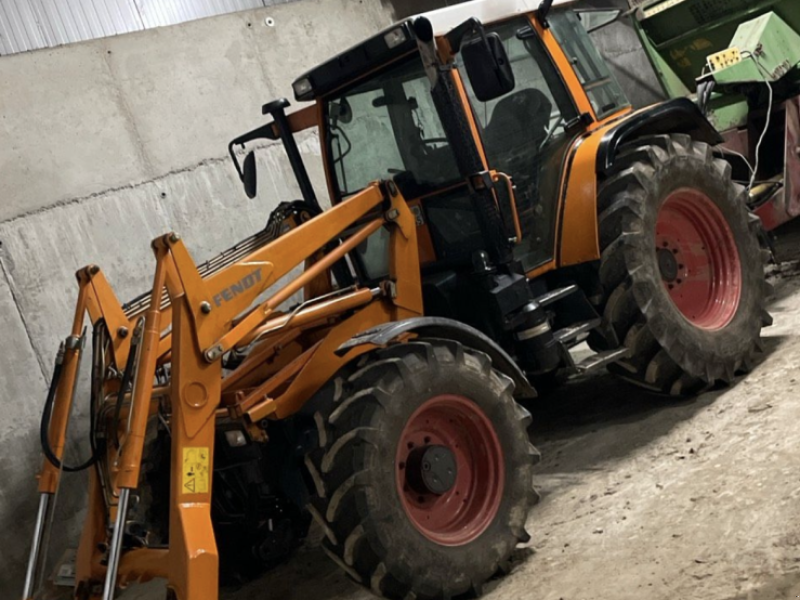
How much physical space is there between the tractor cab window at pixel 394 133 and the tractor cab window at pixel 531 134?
268 mm

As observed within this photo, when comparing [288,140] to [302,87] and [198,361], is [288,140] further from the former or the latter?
[198,361]

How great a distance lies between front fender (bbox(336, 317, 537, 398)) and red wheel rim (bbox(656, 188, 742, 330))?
143 centimetres

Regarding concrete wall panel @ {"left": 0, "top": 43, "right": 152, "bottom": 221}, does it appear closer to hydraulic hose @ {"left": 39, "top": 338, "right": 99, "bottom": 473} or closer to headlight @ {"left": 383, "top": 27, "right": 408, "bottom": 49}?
hydraulic hose @ {"left": 39, "top": 338, "right": 99, "bottom": 473}

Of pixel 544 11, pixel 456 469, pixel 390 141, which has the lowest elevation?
pixel 456 469

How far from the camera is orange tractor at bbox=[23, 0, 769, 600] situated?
3.34 m

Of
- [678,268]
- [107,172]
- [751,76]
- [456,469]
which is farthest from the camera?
[751,76]

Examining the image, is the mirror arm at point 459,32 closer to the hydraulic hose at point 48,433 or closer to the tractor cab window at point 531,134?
the tractor cab window at point 531,134

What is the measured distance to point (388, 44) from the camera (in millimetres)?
4223

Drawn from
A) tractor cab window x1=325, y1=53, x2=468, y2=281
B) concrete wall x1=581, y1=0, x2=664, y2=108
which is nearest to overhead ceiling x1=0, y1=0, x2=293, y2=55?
tractor cab window x1=325, y1=53, x2=468, y2=281

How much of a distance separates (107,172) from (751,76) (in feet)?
14.8

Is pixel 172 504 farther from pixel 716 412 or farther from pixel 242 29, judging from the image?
pixel 242 29

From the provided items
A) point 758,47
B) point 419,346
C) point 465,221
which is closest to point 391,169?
point 465,221

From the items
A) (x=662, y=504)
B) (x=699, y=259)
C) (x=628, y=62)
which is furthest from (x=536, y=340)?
(x=628, y=62)

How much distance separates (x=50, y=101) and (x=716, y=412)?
14.1 ft
